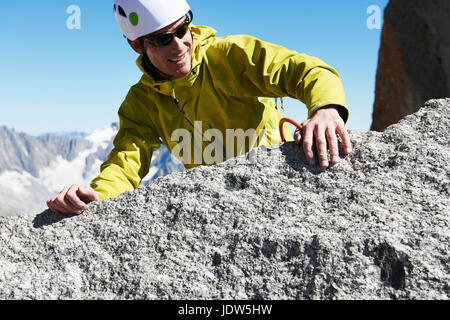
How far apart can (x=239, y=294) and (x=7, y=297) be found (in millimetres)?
1097

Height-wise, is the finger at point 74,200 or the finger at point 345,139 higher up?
the finger at point 345,139

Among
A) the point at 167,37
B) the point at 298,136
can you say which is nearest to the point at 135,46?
the point at 167,37

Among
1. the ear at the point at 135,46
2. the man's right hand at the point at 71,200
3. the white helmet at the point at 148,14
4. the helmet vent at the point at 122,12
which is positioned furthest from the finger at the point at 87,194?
the helmet vent at the point at 122,12

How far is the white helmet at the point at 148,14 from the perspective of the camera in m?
3.38

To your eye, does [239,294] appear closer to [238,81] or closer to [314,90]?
[314,90]

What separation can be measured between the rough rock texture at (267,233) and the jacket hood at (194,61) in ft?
4.67

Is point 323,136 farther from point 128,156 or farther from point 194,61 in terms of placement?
point 128,156

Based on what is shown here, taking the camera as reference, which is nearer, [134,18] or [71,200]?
[71,200]

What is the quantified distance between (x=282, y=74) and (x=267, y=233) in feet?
4.78

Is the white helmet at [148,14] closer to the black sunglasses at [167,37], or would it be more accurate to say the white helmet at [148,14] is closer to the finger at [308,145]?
the black sunglasses at [167,37]

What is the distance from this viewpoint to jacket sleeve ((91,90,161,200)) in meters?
2.86

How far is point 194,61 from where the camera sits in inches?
135

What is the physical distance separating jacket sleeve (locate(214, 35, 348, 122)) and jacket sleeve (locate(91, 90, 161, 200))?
1.03 meters

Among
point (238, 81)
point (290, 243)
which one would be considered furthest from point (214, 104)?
point (290, 243)
